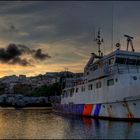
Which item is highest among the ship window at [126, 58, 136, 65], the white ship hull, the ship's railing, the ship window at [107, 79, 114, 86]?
the ship window at [126, 58, 136, 65]

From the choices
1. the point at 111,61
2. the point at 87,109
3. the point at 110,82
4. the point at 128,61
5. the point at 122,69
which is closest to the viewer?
the point at 122,69

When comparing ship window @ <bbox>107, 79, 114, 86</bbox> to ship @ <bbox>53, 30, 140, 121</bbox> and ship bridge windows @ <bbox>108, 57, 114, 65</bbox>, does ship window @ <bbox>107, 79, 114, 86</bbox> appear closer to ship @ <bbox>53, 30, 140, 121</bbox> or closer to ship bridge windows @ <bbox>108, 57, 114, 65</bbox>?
ship @ <bbox>53, 30, 140, 121</bbox>

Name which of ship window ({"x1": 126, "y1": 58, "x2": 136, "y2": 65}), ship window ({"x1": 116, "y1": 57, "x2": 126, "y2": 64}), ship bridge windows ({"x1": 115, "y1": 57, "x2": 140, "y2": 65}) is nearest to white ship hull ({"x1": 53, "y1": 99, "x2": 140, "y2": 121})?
ship window ({"x1": 116, "y1": 57, "x2": 126, "y2": 64})

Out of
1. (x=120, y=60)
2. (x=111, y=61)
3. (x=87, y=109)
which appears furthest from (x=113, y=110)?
(x=87, y=109)

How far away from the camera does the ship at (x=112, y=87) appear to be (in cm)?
4972

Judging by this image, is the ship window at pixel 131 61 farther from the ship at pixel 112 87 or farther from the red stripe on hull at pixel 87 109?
the red stripe on hull at pixel 87 109

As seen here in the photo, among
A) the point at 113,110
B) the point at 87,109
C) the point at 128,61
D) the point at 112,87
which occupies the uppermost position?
the point at 128,61

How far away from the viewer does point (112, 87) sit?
5225 cm

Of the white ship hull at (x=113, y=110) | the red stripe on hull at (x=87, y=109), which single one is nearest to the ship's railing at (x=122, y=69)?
the white ship hull at (x=113, y=110)

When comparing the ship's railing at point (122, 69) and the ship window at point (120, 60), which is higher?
the ship window at point (120, 60)

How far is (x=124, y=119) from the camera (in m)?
50.7

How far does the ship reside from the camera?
49.7 meters

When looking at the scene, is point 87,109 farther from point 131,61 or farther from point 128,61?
point 131,61

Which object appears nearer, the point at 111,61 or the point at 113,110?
the point at 113,110
